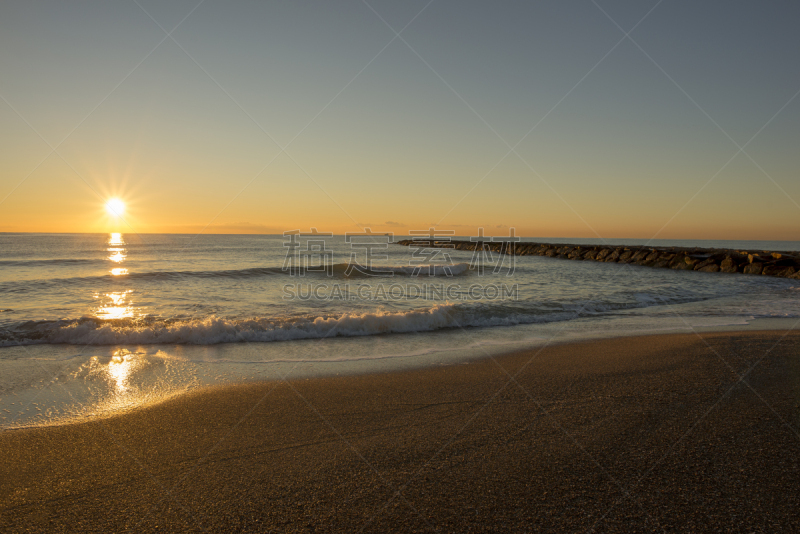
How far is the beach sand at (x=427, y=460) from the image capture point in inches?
95.2

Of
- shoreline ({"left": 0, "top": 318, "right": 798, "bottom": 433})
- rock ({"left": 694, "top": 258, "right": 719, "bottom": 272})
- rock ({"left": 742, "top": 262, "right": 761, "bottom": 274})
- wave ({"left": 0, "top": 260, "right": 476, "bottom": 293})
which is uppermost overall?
wave ({"left": 0, "top": 260, "right": 476, "bottom": 293})

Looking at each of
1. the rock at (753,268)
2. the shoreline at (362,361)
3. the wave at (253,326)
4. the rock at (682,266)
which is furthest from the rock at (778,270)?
the wave at (253,326)

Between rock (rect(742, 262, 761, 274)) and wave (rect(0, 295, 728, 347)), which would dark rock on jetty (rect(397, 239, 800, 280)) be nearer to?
rock (rect(742, 262, 761, 274))

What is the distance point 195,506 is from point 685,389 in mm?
5099

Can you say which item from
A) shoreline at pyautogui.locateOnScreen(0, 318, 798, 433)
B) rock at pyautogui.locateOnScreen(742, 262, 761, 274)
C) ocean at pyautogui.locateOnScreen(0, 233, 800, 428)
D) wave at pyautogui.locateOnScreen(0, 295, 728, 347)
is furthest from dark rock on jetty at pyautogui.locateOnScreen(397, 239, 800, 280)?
wave at pyautogui.locateOnScreen(0, 295, 728, 347)

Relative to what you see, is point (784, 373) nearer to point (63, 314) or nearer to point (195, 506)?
point (195, 506)

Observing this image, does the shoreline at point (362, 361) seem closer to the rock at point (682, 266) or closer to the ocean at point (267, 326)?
the ocean at point (267, 326)

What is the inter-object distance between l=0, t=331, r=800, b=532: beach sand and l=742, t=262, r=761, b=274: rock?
2311cm

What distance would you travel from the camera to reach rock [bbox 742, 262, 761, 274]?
74.1 ft

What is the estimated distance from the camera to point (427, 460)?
10.1 ft

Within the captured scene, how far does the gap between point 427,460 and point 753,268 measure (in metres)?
27.8

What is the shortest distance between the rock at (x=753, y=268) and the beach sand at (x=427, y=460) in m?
23.1

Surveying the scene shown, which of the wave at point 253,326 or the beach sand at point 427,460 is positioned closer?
the beach sand at point 427,460

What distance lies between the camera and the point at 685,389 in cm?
475
